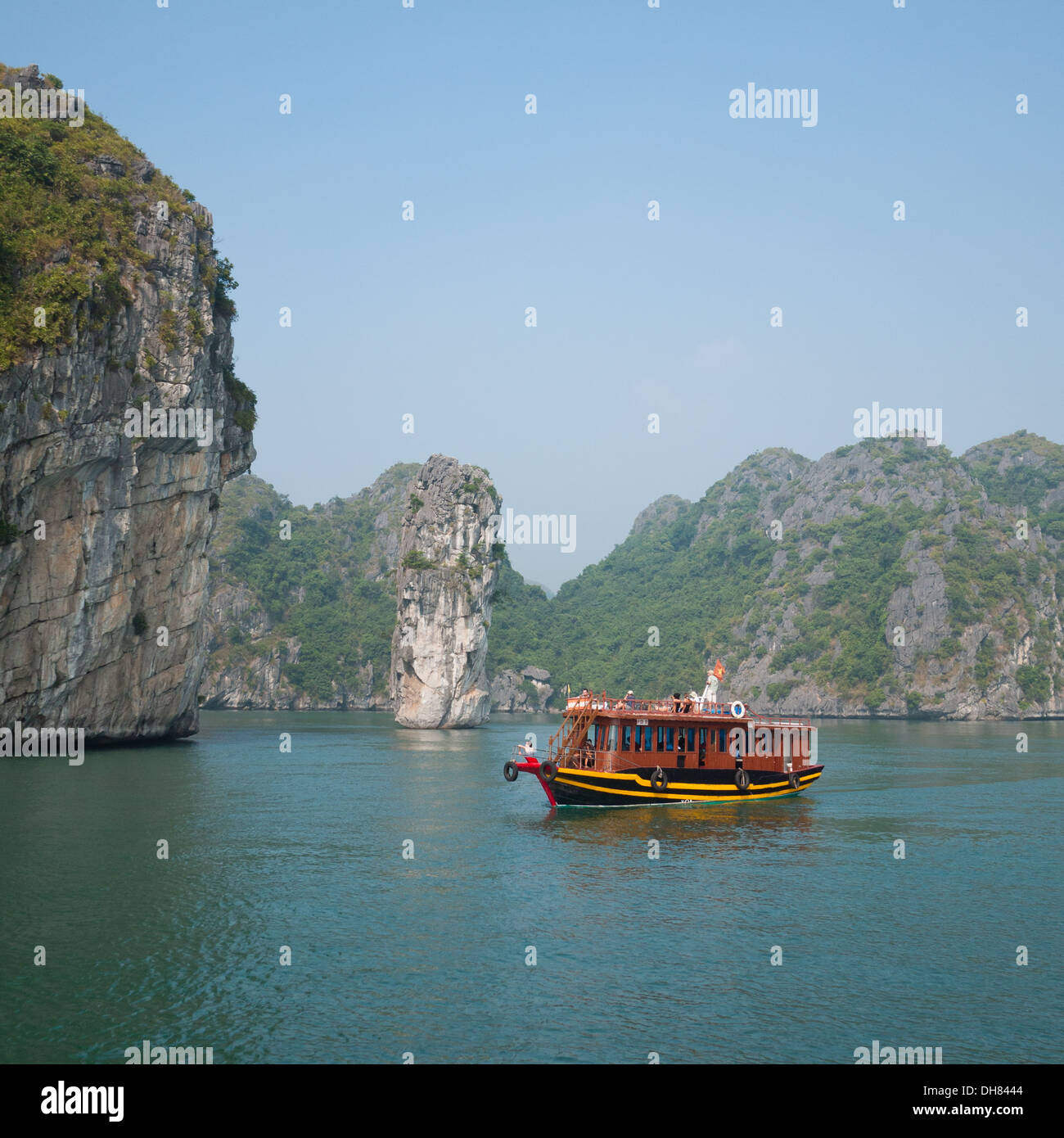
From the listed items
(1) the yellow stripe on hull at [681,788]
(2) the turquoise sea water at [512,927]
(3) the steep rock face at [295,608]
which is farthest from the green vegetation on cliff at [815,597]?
(2) the turquoise sea water at [512,927]

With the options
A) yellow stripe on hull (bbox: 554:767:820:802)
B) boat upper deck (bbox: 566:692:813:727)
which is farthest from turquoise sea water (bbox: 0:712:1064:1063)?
boat upper deck (bbox: 566:692:813:727)

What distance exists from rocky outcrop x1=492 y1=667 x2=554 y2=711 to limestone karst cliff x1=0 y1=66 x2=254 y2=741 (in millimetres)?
82002

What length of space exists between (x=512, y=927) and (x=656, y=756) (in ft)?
51.8

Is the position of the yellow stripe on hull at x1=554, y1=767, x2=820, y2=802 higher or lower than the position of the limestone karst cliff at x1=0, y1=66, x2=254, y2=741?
lower

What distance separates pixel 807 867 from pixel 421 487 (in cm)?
6484

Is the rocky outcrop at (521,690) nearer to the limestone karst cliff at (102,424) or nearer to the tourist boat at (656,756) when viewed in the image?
the limestone karst cliff at (102,424)

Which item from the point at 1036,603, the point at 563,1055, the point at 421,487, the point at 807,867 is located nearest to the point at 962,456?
the point at 1036,603

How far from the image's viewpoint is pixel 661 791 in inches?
1324

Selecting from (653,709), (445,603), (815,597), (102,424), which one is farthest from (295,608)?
(653,709)

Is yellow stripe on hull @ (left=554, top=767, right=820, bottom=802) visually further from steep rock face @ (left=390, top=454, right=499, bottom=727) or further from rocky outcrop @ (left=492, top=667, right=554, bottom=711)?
rocky outcrop @ (left=492, top=667, right=554, bottom=711)

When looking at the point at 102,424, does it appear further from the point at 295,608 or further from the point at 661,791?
the point at 295,608

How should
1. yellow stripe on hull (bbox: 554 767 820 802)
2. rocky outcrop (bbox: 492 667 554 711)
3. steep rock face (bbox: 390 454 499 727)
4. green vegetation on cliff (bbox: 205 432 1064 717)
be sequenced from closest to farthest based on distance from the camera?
yellow stripe on hull (bbox: 554 767 820 802) < steep rock face (bbox: 390 454 499 727) < green vegetation on cliff (bbox: 205 432 1064 717) < rocky outcrop (bbox: 492 667 554 711)

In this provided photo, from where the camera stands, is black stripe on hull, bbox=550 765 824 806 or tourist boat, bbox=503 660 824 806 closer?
black stripe on hull, bbox=550 765 824 806

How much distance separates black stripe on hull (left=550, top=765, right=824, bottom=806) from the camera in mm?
32656
